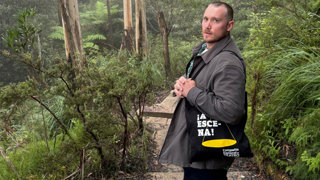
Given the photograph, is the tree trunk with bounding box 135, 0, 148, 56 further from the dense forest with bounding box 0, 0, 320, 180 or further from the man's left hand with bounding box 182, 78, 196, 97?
the man's left hand with bounding box 182, 78, 196, 97

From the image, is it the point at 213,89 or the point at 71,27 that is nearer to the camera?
the point at 213,89

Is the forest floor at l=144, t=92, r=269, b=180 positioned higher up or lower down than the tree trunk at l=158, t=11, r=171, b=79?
lower down

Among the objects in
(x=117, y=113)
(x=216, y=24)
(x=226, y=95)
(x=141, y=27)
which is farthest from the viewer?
(x=141, y=27)

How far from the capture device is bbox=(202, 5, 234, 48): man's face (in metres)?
1.54

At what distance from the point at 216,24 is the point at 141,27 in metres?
6.75

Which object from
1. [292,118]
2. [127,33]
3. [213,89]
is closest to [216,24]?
[213,89]

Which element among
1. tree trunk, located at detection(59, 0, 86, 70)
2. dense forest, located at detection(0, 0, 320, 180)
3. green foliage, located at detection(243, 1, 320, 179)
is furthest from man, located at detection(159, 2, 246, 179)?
tree trunk, located at detection(59, 0, 86, 70)

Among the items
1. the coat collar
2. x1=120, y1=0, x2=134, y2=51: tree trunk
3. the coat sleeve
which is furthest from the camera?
x1=120, y1=0, x2=134, y2=51: tree trunk

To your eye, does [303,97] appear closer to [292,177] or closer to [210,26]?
[292,177]

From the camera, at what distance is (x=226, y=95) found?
1.34 m

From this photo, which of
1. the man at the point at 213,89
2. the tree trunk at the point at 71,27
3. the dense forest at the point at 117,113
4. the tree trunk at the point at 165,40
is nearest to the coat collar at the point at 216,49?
the man at the point at 213,89

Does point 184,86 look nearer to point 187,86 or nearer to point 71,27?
point 187,86

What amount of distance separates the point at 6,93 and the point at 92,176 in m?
1.31

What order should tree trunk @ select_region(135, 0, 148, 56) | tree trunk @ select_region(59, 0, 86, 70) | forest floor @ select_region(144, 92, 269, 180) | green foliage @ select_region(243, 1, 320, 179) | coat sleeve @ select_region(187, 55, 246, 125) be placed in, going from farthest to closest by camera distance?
tree trunk @ select_region(135, 0, 148, 56) < tree trunk @ select_region(59, 0, 86, 70) < forest floor @ select_region(144, 92, 269, 180) < green foliage @ select_region(243, 1, 320, 179) < coat sleeve @ select_region(187, 55, 246, 125)
